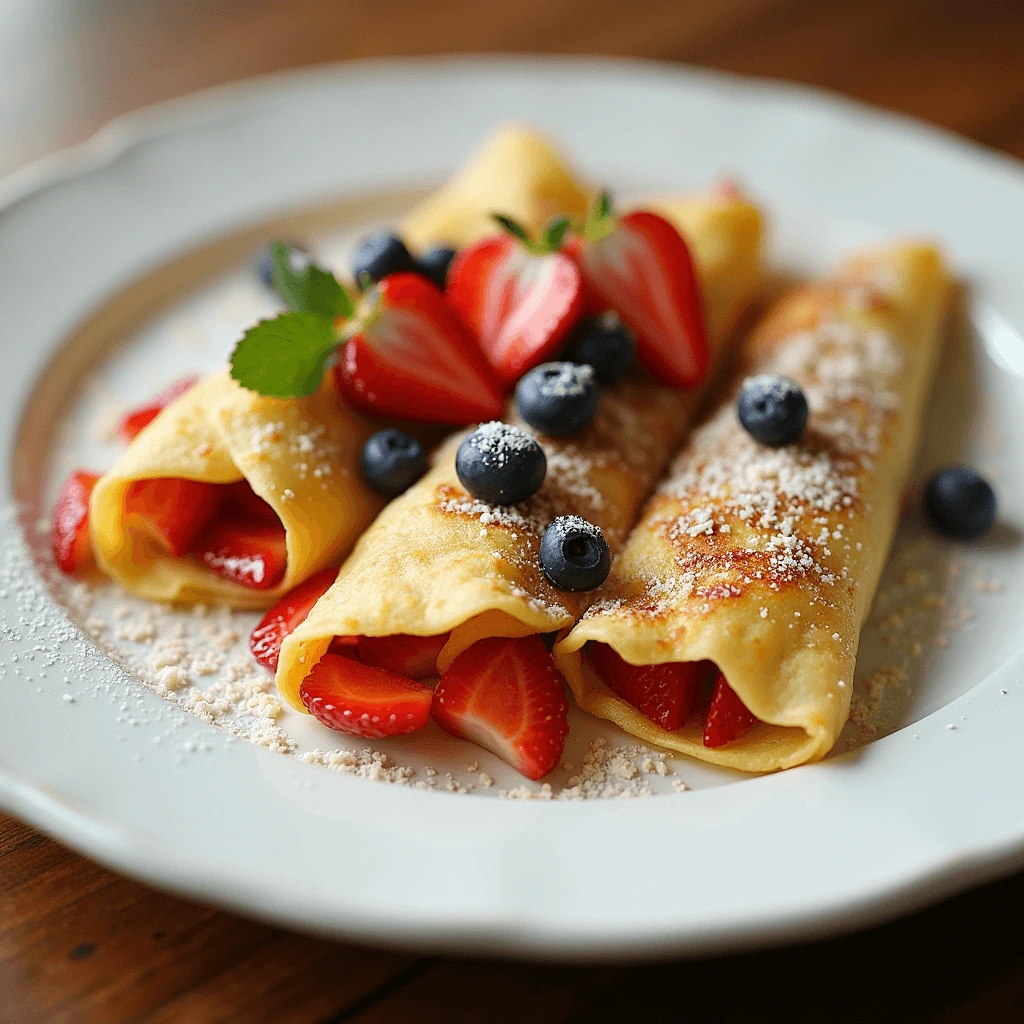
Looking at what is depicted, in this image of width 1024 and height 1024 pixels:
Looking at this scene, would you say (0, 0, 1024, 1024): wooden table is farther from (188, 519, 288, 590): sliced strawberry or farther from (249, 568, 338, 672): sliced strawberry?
(188, 519, 288, 590): sliced strawberry

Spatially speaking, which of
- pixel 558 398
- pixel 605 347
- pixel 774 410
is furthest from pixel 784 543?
pixel 605 347

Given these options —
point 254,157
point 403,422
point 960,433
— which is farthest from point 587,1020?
point 254,157

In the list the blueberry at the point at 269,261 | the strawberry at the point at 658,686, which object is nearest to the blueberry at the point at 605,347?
the strawberry at the point at 658,686

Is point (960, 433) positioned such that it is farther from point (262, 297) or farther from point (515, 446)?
point (262, 297)

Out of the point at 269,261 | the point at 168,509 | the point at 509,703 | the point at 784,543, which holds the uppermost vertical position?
the point at 269,261

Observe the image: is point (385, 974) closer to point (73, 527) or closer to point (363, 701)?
point (363, 701)

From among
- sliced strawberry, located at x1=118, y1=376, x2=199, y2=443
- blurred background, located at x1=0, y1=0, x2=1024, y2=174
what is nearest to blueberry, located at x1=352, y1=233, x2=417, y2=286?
sliced strawberry, located at x1=118, y1=376, x2=199, y2=443
